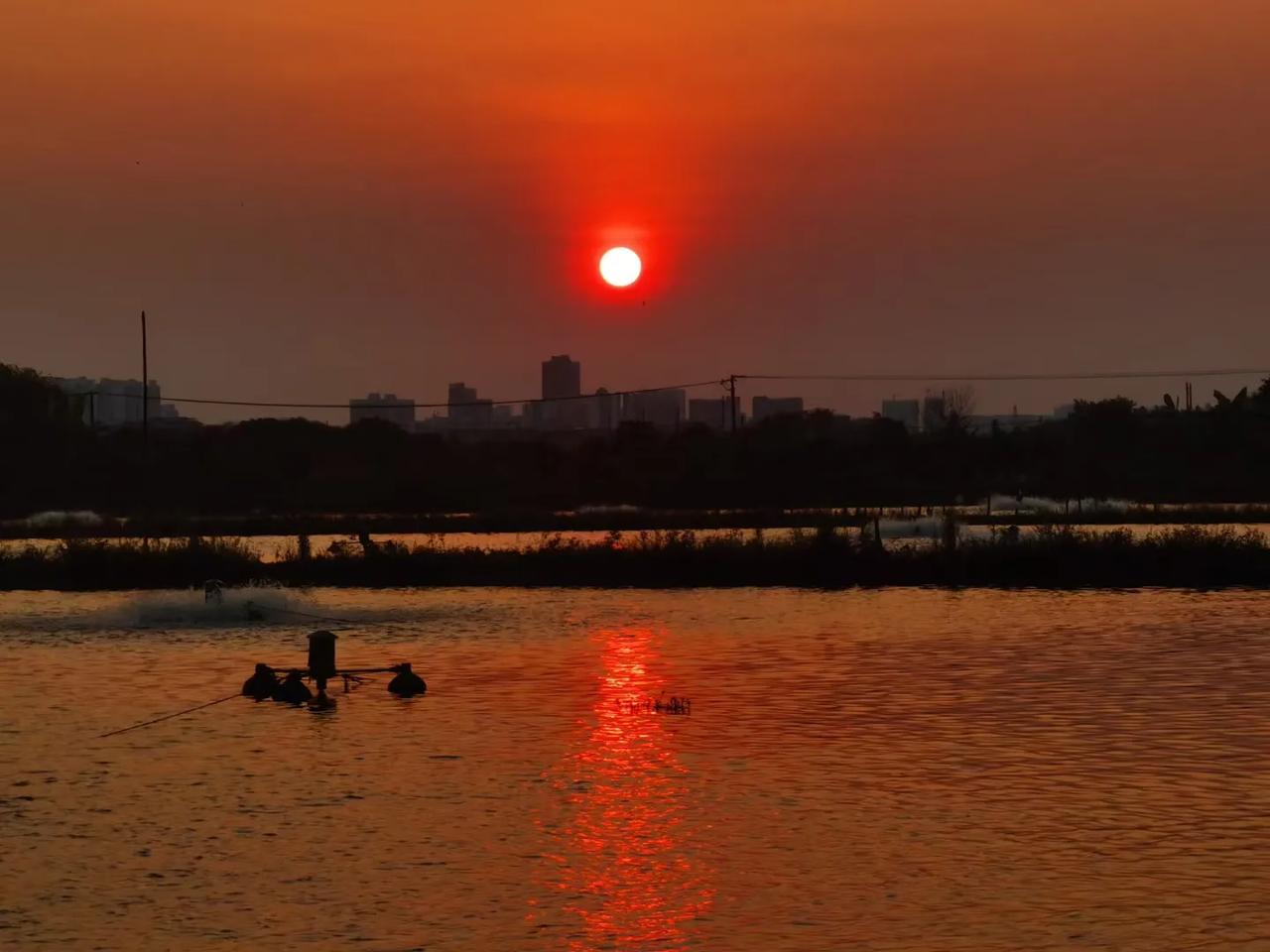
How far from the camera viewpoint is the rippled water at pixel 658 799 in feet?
47.5

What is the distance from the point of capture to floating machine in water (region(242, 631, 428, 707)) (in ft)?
89.8

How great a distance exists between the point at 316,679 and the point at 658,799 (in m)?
10.6

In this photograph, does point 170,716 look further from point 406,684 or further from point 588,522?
point 588,522

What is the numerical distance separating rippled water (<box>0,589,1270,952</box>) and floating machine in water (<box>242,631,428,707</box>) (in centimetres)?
56

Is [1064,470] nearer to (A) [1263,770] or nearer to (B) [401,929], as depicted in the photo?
(A) [1263,770]

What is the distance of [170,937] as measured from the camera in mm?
14039

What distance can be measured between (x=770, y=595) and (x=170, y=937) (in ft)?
115

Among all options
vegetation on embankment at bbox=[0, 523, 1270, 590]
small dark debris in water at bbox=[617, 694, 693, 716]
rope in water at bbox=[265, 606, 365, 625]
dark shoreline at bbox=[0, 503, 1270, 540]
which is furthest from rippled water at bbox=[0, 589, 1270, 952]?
dark shoreline at bbox=[0, 503, 1270, 540]

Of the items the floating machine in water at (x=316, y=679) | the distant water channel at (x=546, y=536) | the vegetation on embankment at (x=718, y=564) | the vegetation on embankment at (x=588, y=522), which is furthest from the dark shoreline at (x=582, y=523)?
the floating machine in water at (x=316, y=679)

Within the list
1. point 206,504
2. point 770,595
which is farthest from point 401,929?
point 206,504

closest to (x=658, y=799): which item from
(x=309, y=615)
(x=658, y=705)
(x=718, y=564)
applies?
(x=658, y=705)

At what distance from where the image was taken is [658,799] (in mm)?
19328

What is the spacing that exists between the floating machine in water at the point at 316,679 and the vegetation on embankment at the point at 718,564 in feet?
76.4

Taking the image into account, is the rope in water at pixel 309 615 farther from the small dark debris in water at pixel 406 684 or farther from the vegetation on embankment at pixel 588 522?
the vegetation on embankment at pixel 588 522
